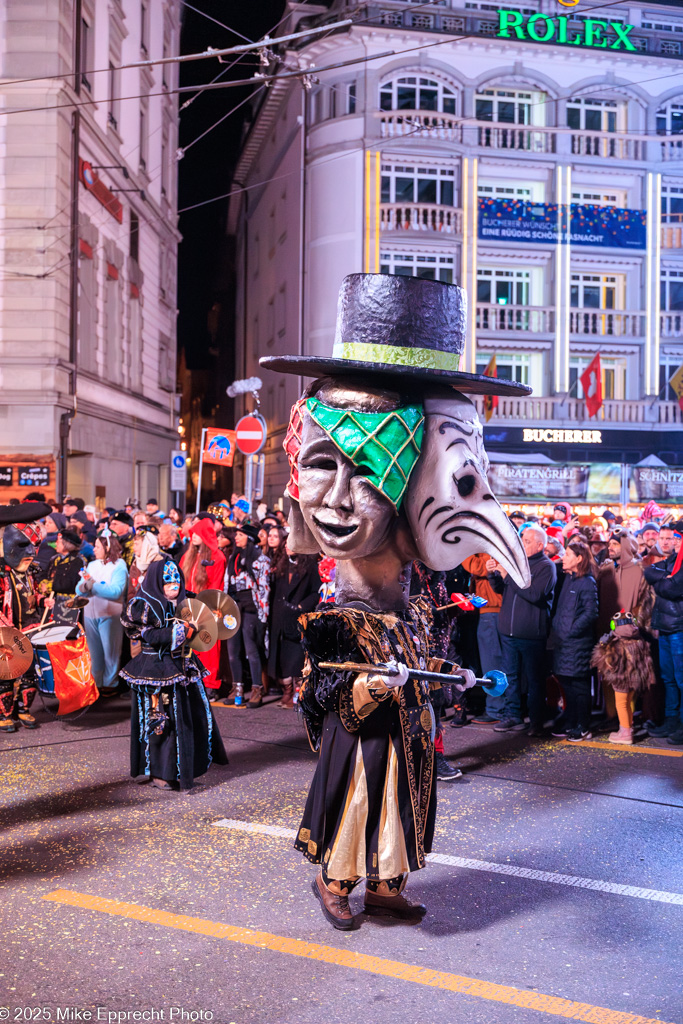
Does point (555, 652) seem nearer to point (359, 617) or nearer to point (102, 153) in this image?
point (359, 617)

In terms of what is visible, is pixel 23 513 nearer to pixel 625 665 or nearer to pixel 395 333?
pixel 395 333

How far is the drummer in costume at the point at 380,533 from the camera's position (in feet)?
14.1

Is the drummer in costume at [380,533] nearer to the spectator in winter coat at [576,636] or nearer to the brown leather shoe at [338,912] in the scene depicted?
the brown leather shoe at [338,912]

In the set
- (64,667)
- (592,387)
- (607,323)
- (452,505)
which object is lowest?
(64,667)

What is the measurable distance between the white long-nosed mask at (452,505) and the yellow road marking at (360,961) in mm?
1768

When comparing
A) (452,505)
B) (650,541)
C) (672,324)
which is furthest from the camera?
(672,324)

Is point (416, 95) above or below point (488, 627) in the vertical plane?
above

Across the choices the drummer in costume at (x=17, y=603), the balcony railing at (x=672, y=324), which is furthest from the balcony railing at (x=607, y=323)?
the drummer in costume at (x=17, y=603)

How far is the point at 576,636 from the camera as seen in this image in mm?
8305

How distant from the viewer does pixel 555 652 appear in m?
8.42

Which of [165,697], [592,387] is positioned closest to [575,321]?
[592,387]

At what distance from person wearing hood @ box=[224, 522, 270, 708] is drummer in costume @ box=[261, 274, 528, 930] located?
5.21 meters

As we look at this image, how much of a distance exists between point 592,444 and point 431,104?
36.2ft

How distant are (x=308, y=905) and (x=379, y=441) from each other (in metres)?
2.39
